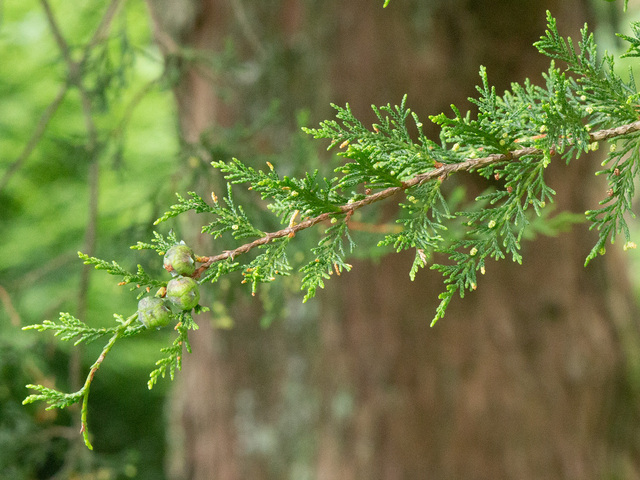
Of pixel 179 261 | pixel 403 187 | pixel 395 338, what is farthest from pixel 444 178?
pixel 395 338

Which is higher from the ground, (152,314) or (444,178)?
(444,178)

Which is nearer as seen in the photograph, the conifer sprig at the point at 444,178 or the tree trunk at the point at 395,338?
the conifer sprig at the point at 444,178

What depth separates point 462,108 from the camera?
235 cm

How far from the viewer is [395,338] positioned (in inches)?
93.5

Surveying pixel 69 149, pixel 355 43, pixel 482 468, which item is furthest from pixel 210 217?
pixel 482 468

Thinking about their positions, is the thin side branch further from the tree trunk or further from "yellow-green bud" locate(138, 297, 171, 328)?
the tree trunk

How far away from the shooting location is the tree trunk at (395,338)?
7.73 ft

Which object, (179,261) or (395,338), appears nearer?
(179,261)

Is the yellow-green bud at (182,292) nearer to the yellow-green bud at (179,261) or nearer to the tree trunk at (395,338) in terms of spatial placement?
the yellow-green bud at (179,261)

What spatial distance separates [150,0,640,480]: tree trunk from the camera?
2.36 m

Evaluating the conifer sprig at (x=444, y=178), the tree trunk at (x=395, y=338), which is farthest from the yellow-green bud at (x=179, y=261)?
the tree trunk at (x=395, y=338)

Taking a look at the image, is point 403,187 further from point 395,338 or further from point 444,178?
point 395,338

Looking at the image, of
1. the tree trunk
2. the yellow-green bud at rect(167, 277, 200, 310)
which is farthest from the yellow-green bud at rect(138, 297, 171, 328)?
the tree trunk

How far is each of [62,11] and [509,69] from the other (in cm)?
366
